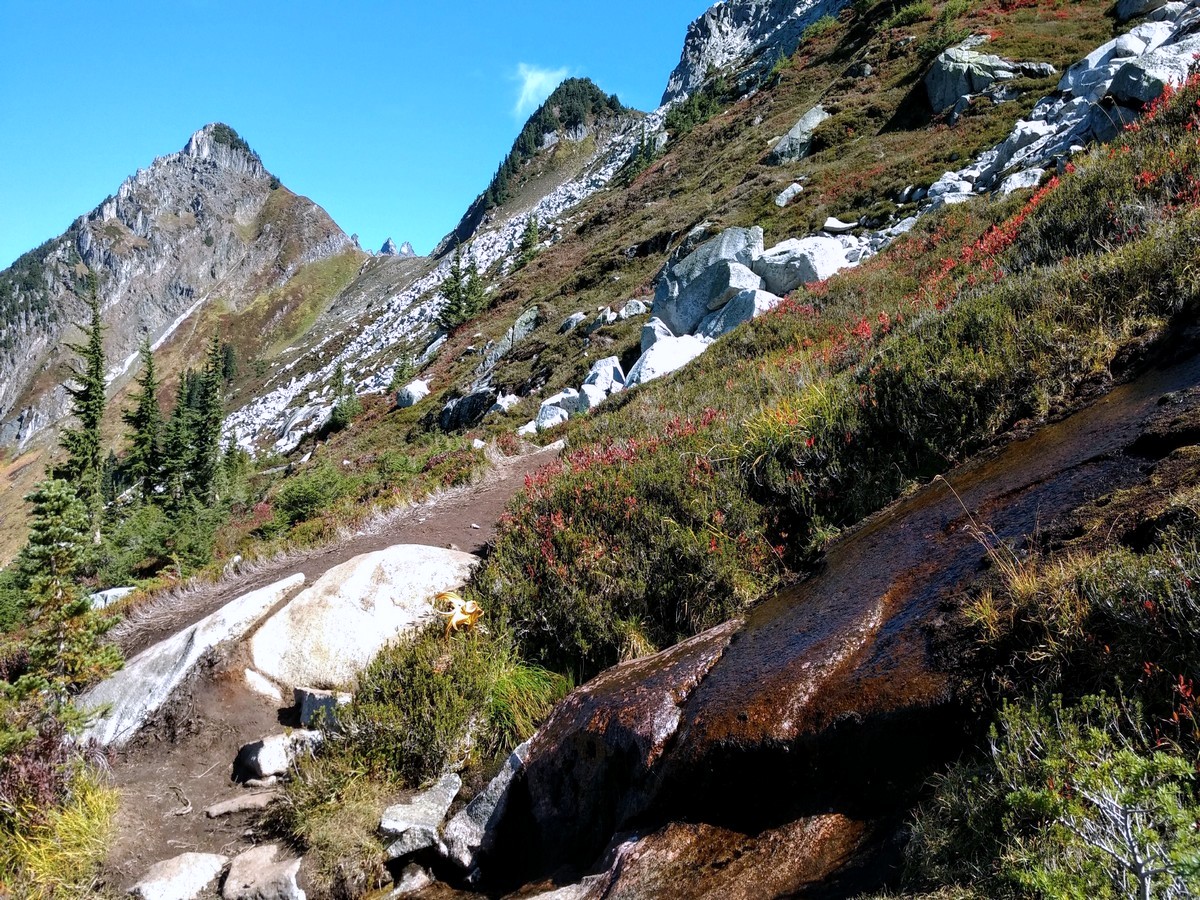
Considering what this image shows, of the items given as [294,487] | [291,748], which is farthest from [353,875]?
[294,487]

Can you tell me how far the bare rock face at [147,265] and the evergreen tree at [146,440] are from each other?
149m

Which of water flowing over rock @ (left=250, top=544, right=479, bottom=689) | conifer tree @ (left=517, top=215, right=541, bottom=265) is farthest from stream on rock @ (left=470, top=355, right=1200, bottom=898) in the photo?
Result: conifer tree @ (left=517, top=215, right=541, bottom=265)

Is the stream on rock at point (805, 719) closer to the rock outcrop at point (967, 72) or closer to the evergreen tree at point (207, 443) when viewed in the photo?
the rock outcrop at point (967, 72)

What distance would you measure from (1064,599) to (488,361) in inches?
1382

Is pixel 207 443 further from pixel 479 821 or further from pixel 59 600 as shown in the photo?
pixel 479 821

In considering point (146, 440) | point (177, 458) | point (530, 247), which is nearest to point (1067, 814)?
point (177, 458)

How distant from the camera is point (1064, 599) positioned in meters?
2.70

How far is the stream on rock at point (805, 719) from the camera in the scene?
9.48ft

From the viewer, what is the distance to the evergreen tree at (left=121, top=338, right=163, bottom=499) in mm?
36594

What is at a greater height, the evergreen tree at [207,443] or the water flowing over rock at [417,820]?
the evergreen tree at [207,443]

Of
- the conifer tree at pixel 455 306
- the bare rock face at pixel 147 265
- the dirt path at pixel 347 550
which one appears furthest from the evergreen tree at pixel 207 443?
the bare rock face at pixel 147 265

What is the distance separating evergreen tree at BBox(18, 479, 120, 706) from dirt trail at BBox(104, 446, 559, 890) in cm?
109

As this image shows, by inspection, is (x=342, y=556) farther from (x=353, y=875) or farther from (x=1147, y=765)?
(x=1147, y=765)

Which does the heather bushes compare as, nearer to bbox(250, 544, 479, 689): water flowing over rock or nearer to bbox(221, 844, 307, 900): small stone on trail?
bbox(221, 844, 307, 900): small stone on trail
